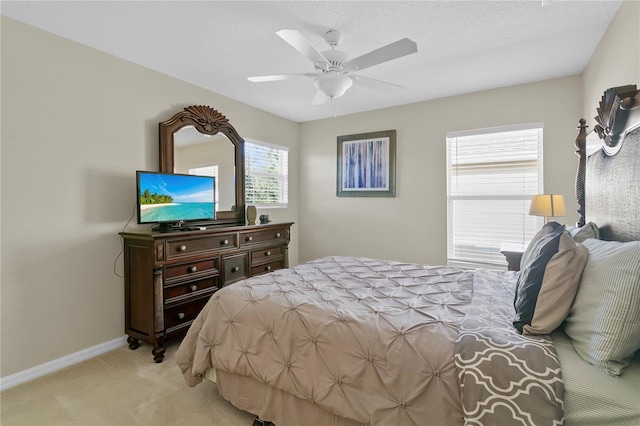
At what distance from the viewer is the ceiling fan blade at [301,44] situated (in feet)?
5.84

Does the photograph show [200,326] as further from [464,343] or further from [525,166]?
[525,166]

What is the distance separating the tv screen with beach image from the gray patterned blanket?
8.66 feet

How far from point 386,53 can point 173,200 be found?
2295mm

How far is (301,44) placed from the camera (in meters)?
1.91

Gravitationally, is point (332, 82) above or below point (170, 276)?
above

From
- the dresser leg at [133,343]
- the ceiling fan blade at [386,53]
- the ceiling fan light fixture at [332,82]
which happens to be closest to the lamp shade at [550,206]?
the ceiling fan blade at [386,53]

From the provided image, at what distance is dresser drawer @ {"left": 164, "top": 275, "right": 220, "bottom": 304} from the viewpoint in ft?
8.64

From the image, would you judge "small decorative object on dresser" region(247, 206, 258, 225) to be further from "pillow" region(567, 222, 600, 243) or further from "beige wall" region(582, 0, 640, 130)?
"beige wall" region(582, 0, 640, 130)

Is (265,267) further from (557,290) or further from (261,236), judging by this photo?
(557,290)

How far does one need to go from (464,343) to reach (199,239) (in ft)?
7.88

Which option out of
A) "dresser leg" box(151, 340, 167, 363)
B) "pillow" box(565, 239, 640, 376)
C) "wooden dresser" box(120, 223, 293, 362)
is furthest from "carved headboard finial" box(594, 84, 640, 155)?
"dresser leg" box(151, 340, 167, 363)

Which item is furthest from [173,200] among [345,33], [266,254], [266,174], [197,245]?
[345,33]

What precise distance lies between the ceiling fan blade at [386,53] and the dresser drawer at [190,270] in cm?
215

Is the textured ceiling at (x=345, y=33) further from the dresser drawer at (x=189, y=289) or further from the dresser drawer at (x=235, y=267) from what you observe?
the dresser drawer at (x=189, y=289)
